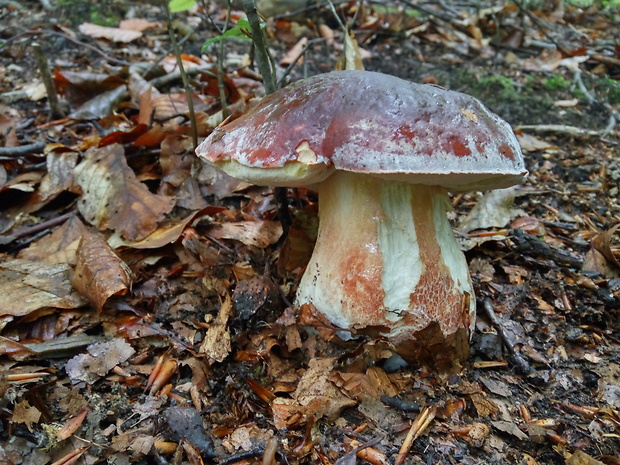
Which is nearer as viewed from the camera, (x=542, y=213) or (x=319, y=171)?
(x=319, y=171)

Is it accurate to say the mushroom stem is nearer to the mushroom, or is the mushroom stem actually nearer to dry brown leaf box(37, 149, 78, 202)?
the mushroom

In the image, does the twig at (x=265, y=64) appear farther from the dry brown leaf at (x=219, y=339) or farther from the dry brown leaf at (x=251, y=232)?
the dry brown leaf at (x=219, y=339)

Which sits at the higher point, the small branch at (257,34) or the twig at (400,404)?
the small branch at (257,34)

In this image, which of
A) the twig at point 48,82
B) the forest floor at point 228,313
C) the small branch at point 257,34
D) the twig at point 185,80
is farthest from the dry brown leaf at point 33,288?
the twig at point 48,82

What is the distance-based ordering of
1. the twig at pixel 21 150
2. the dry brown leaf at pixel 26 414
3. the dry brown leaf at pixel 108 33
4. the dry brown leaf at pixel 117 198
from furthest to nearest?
the dry brown leaf at pixel 108 33 → the twig at pixel 21 150 → the dry brown leaf at pixel 117 198 → the dry brown leaf at pixel 26 414

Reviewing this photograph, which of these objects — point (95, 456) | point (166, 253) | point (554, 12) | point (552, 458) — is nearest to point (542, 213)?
point (552, 458)

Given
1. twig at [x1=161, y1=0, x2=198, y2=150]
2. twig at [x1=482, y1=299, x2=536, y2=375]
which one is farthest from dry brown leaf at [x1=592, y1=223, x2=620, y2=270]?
twig at [x1=161, y1=0, x2=198, y2=150]

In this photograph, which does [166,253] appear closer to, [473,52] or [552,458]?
[552,458]
